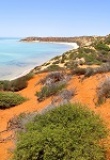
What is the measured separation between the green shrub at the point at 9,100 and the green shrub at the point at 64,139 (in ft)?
22.3

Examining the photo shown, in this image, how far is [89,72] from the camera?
55.1 ft

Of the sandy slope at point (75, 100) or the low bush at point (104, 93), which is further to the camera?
the low bush at point (104, 93)

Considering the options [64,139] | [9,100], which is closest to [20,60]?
[9,100]

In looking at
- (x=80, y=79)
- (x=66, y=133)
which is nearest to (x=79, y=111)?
(x=66, y=133)

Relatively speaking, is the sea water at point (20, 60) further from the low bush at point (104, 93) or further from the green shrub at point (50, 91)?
the low bush at point (104, 93)

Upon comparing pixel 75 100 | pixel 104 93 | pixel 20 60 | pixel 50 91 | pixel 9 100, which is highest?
pixel 104 93

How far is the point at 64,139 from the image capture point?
7.42m

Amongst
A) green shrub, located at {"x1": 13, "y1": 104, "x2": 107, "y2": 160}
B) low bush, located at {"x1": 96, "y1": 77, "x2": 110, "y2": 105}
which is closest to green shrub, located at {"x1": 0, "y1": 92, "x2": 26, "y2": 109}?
low bush, located at {"x1": 96, "y1": 77, "x2": 110, "y2": 105}

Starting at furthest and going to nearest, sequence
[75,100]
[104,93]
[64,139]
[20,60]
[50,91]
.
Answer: [20,60] → [50,91] → [75,100] → [104,93] → [64,139]

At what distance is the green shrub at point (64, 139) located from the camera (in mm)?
7258

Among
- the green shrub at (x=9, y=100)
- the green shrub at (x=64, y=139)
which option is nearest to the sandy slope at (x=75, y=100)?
the green shrub at (x=9, y=100)

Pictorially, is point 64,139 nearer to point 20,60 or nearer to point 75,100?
point 75,100

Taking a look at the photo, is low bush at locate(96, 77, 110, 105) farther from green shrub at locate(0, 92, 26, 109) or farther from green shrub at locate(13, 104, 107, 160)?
green shrub at locate(0, 92, 26, 109)

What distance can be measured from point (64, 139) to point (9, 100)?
8.28 m
